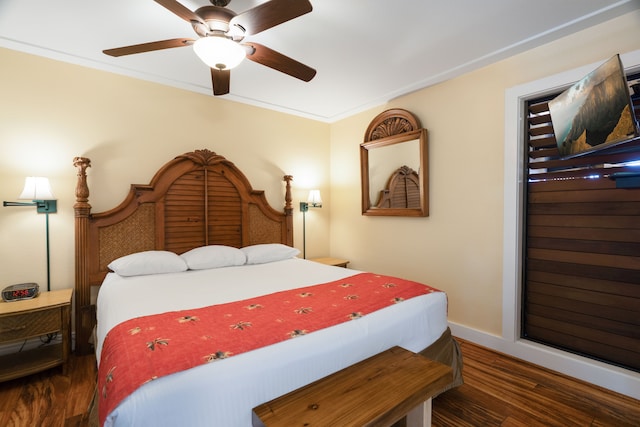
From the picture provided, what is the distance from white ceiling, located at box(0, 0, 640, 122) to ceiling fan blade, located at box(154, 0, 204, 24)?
0.40m

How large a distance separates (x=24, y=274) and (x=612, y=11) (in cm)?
472

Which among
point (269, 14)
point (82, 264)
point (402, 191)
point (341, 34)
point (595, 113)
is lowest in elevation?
point (82, 264)

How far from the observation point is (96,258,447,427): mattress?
3.39 feet

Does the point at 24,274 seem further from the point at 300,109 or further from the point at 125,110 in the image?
the point at 300,109

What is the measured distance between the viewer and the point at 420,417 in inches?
57.1

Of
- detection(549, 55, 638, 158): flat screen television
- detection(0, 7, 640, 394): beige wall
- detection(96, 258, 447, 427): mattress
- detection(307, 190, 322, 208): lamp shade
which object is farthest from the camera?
detection(307, 190, 322, 208): lamp shade

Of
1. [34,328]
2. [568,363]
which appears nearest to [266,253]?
[34,328]

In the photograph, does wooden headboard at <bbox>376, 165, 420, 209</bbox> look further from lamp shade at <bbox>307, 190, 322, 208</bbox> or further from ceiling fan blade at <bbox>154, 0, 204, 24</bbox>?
ceiling fan blade at <bbox>154, 0, 204, 24</bbox>

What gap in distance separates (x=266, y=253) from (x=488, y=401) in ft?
7.13

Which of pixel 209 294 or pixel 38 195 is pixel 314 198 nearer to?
pixel 209 294

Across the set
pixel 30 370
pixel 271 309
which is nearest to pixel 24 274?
pixel 30 370

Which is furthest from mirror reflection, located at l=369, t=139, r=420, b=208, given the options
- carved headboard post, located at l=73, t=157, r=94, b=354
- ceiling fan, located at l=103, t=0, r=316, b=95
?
carved headboard post, located at l=73, t=157, r=94, b=354

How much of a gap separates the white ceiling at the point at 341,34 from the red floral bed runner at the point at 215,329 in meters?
1.86

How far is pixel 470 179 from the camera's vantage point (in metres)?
2.84
